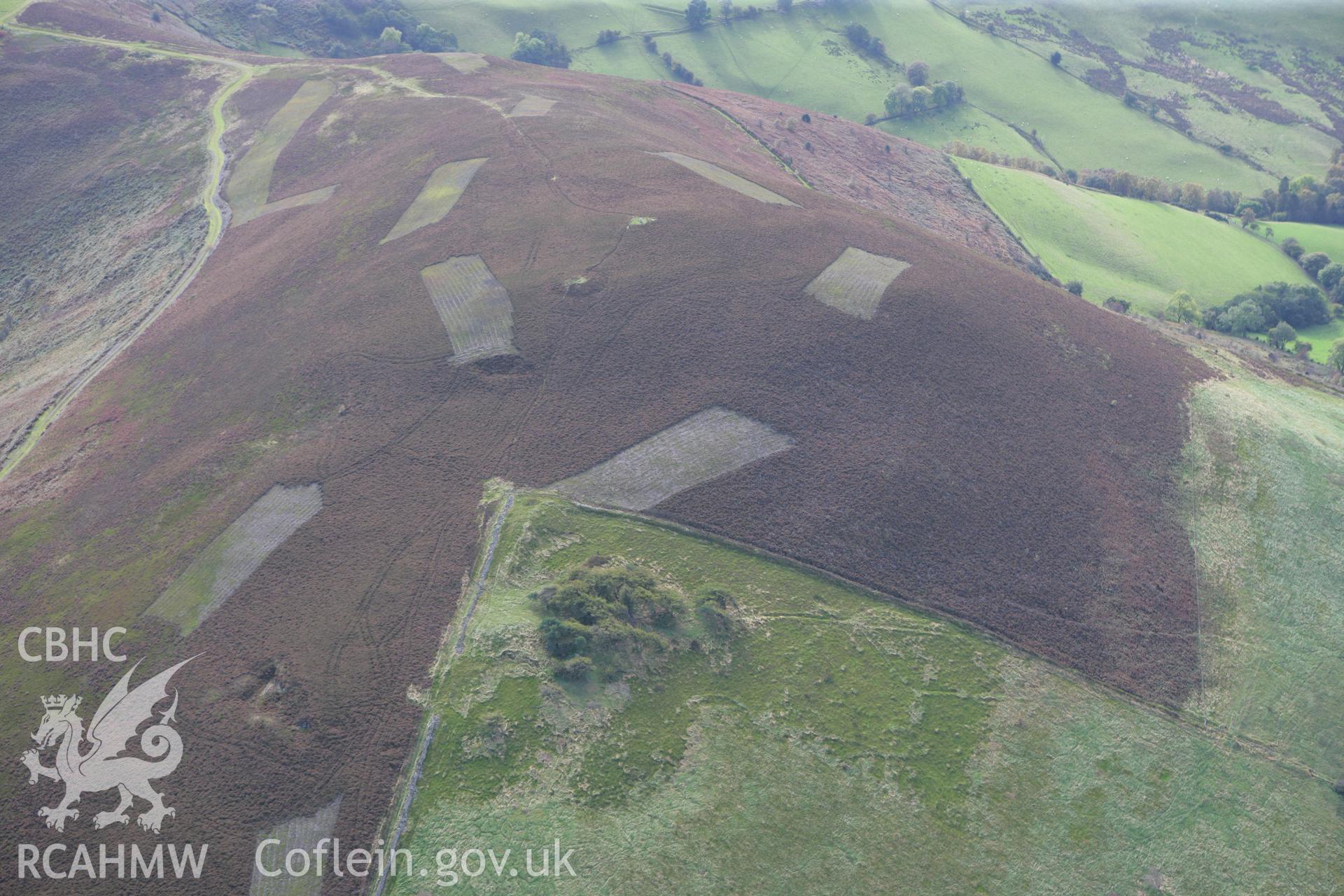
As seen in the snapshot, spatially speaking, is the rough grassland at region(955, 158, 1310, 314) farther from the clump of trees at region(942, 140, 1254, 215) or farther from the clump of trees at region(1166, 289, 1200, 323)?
the clump of trees at region(942, 140, 1254, 215)

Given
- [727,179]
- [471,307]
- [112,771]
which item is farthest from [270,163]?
[112,771]

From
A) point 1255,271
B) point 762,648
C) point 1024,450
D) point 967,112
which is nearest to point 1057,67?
point 967,112

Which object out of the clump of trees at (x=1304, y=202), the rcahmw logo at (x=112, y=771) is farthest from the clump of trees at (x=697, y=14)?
the rcahmw logo at (x=112, y=771)

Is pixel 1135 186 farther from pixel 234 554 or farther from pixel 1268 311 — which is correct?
pixel 234 554

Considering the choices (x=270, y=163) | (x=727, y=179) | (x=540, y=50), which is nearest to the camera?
(x=727, y=179)

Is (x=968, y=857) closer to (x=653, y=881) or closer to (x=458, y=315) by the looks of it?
(x=653, y=881)

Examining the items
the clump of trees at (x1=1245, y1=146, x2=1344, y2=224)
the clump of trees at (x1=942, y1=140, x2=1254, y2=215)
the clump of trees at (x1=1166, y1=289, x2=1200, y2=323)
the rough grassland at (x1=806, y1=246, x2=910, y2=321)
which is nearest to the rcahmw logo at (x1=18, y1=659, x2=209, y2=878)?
the rough grassland at (x1=806, y1=246, x2=910, y2=321)
